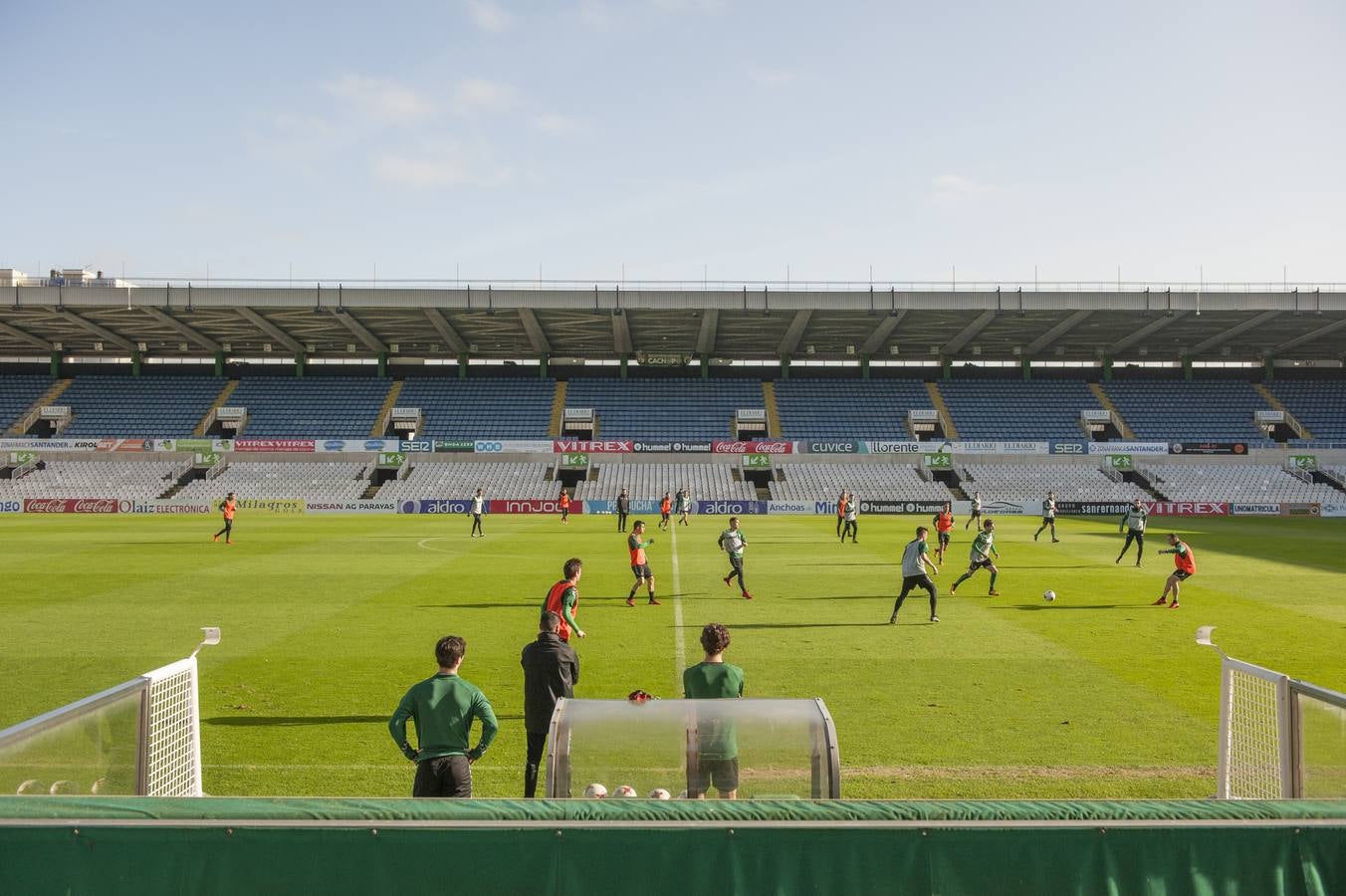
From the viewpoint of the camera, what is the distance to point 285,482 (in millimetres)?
55094

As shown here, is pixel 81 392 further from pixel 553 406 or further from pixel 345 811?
pixel 345 811

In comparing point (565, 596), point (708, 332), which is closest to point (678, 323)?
point (708, 332)

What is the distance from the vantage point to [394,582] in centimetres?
2122

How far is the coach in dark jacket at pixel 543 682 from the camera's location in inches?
301

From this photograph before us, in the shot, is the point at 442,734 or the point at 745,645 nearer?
the point at 442,734

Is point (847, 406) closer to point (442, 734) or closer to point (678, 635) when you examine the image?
point (678, 635)

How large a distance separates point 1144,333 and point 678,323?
30.7 meters

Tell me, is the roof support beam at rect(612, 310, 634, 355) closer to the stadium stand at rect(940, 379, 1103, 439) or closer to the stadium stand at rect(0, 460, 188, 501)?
the stadium stand at rect(940, 379, 1103, 439)

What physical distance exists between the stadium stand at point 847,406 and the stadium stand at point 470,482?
1706 cm

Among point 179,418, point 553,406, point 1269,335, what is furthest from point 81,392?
point 1269,335

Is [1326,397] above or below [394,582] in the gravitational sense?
above

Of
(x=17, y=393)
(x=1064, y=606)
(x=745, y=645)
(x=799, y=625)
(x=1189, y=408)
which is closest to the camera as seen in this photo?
(x=745, y=645)

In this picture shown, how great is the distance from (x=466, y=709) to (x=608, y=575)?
16.6 metres

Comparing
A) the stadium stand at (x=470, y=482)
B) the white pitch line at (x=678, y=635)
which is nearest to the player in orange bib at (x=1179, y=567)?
the white pitch line at (x=678, y=635)
